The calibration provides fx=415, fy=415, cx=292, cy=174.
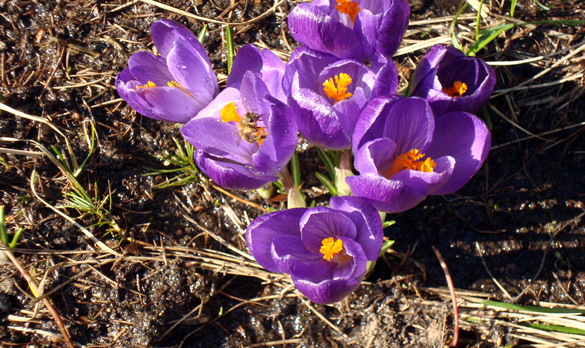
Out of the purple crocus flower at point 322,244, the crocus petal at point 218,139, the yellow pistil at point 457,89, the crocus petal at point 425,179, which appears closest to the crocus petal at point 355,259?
the purple crocus flower at point 322,244

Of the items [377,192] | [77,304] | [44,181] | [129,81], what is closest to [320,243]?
[377,192]

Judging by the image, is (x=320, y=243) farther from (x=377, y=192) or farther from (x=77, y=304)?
(x=77, y=304)

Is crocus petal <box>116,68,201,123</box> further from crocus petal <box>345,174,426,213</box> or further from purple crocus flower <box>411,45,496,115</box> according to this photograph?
purple crocus flower <box>411,45,496,115</box>

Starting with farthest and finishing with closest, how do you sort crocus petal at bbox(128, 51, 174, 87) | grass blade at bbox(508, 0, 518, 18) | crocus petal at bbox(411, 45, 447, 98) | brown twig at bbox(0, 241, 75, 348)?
grass blade at bbox(508, 0, 518, 18) < brown twig at bbox(0, 241, 75, 348) < crocus petal at bbox(128, 51, 174, 87) < crocus petal at bbox(411, 45, 447, 98)

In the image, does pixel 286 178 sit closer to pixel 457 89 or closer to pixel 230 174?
pixel 230 174

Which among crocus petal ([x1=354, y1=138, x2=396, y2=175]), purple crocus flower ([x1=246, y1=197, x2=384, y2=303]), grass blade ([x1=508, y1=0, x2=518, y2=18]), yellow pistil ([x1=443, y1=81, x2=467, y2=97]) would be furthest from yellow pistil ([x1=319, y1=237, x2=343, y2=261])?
grass blade ([x1=508, y1=0, x2=518, y2=18])

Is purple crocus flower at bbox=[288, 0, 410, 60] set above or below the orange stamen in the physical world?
above

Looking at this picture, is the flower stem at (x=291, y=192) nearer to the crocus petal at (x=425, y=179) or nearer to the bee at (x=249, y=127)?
the bee at (x=249, y=127)
